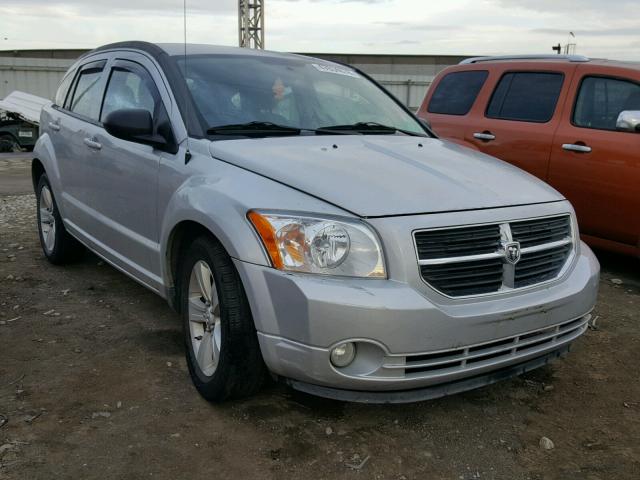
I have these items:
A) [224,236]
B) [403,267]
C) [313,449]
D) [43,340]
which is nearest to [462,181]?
[403,267]

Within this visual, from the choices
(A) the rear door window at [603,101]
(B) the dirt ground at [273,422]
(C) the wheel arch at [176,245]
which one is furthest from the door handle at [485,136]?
(C) the wheel arch at [176,245]

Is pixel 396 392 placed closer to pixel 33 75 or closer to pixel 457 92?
pixel 457 92

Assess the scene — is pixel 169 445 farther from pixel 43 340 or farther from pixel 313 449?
pixel 43 340

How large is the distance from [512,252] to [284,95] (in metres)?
1.72

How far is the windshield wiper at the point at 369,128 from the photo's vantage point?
12.5 feet

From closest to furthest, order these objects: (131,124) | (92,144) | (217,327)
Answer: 1. (217,327)
2. (131,124)
3. (92,144)

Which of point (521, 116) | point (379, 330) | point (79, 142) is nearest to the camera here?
point (379, 330)

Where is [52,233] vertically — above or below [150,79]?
below

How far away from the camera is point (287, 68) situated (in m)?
4.11

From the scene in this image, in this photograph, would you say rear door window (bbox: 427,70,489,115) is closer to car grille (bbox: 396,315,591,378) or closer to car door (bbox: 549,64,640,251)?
car door (bbox: 549,64,640,251)

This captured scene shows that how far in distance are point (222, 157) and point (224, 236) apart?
51cm

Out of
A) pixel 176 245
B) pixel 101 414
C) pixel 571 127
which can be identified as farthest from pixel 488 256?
pixel 571 127

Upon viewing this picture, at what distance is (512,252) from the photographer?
279 cm

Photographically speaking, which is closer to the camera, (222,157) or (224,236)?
(224,236)
